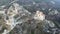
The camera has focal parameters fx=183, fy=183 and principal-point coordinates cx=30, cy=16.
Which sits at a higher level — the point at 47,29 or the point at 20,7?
the point at 20,7

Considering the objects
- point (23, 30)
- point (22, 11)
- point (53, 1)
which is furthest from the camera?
point (53, 1)

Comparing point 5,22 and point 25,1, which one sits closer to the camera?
point 5,22

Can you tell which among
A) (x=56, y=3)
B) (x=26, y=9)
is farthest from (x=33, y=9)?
(x=56, y=3)

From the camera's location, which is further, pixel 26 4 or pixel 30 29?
pixel 26 4

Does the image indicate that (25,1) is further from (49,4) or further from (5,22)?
(5,22)

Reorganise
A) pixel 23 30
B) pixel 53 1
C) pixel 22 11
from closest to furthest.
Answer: pixel 23 30 < pixel 22 11 < pixel 53 1

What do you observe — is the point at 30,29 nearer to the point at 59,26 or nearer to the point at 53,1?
the point at 59,26

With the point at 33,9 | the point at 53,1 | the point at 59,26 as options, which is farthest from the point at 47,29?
the point at 53,1

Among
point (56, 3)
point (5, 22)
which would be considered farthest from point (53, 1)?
point (5, 22)

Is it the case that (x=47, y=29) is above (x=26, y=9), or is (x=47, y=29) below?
below
